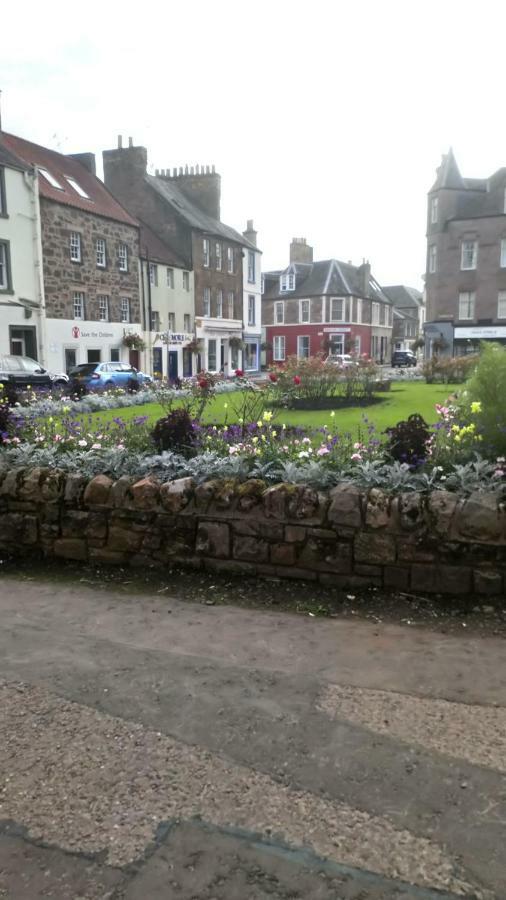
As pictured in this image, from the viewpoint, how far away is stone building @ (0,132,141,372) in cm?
3291

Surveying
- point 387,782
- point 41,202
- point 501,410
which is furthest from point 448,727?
point 41,202

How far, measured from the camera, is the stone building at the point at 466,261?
4775 centimetres

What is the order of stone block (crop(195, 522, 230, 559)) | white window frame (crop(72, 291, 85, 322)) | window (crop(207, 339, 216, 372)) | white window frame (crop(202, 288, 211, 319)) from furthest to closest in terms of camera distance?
window (crop(207, 339, 216, 372)), white window frame (crop(202, 288, 211, 319)), white window frame (crop(72, 291, 85, 322)), stone block (crop(195, 522, 230, 559))

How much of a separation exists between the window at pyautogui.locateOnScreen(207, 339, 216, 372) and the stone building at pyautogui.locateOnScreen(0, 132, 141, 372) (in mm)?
11055

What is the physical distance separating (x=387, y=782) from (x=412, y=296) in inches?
3908

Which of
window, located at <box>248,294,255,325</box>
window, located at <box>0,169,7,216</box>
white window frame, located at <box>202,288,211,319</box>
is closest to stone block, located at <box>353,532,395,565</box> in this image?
window, located at <box>0,169,7,216</box>

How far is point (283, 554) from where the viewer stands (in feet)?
16.7

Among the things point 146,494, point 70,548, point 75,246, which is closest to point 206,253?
point 75,246

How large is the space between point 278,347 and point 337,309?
7059 millimetres

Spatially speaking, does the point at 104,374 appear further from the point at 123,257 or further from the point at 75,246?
the point at 123,257

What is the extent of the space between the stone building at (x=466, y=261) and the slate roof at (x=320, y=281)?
13631 mm

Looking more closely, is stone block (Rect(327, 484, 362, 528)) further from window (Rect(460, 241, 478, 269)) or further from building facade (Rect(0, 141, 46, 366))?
window (Rect(460, 241, 478, 269))

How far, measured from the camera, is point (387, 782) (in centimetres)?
269

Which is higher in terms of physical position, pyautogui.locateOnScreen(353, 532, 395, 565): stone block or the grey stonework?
the grey stonework
